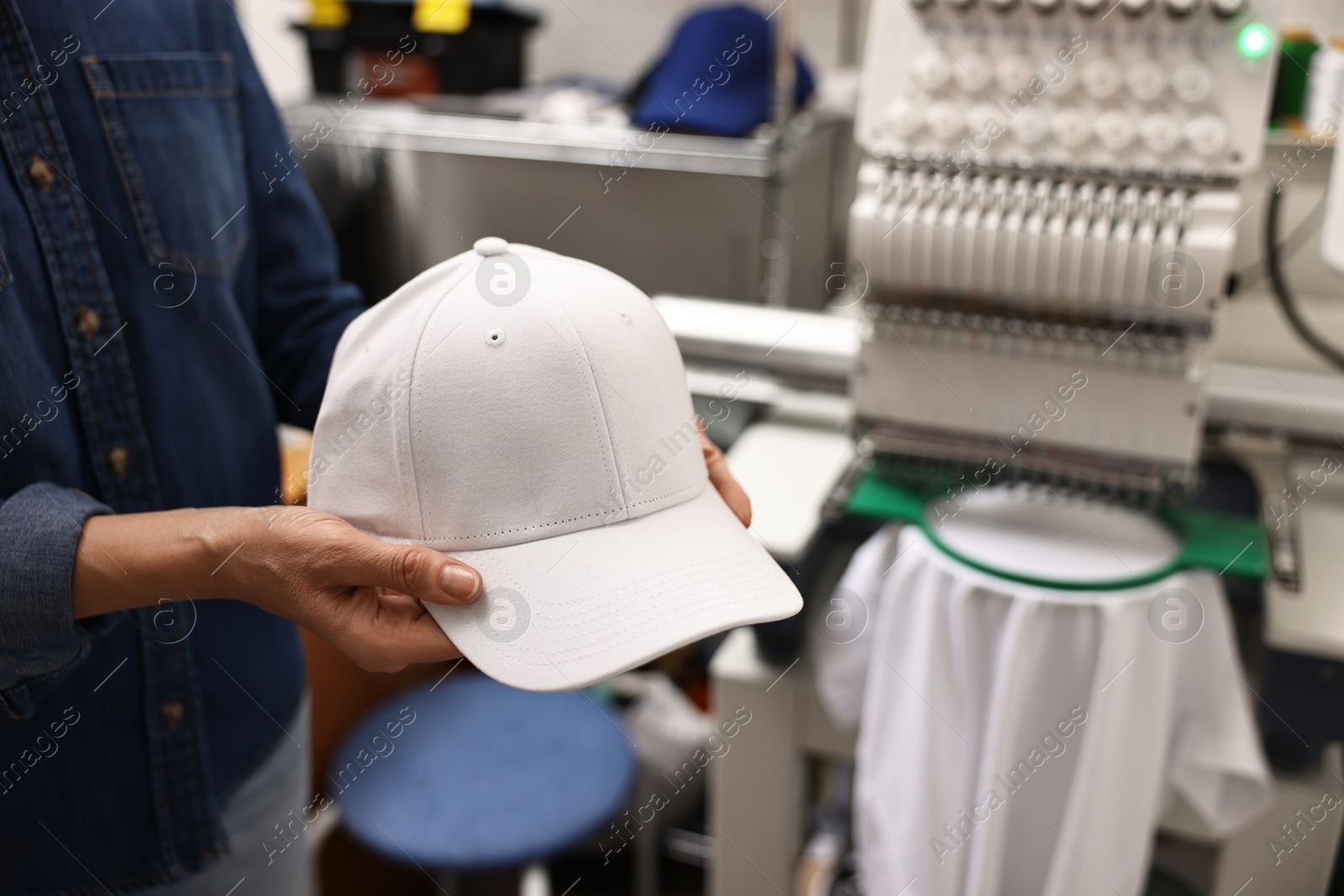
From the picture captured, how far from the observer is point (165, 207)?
80 centimetres

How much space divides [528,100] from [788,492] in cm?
123

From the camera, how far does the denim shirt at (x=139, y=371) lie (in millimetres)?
736

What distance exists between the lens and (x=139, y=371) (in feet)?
2.64

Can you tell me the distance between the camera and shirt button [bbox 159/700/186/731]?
86 cm

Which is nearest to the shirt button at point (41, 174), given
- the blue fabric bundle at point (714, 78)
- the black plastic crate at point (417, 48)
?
the blue fabric bundle at point (714, 78)

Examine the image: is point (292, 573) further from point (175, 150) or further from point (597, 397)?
point (175, 150)

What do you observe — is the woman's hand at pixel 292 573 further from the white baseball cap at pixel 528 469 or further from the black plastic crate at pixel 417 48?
the black plastic crate at pixel 417 48

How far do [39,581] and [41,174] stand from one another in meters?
0.30

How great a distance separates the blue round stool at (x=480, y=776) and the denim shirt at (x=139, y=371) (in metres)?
0.68

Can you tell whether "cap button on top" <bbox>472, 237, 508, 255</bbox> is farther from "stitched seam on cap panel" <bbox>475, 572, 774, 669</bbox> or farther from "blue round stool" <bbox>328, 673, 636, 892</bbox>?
"blue round stool" <bbox>328, 673, 636, 892</bbox>

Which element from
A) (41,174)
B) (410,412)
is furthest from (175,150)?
(410,412)

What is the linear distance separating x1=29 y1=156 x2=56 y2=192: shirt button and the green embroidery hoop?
85cm

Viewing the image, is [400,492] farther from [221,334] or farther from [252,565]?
[221,334]

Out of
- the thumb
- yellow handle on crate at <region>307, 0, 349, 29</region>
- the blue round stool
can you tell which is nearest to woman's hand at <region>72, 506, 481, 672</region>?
the thumb
